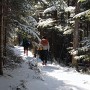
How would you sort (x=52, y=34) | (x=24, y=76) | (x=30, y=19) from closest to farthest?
(x=24, y=76) → (x=30, y=19) → (x=52, y=34)

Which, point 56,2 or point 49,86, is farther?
point 56,2

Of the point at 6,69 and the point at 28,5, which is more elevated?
the point at 28,5

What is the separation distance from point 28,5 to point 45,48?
6375 mm

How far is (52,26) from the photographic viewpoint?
2738 centimetres

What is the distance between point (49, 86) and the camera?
12.1 meters

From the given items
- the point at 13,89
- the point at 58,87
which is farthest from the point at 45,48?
the point at 13,89

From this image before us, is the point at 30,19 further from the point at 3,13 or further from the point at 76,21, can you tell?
the point at 76,21

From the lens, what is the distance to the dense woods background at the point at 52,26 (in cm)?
1276

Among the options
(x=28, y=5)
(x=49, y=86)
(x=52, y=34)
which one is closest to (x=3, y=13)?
(x=28, y=5)

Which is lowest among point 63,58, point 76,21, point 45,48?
point 63,58

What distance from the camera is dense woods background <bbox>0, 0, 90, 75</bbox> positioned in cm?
1276

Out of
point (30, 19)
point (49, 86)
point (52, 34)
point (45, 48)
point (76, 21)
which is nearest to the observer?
point (49, 86)

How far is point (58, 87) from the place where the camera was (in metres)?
12.1

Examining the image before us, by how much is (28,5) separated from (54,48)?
55.5 ft
